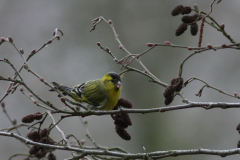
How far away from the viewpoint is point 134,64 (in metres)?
8.11

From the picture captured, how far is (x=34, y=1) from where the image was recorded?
8922 mm

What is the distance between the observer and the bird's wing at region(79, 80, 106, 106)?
304 cm

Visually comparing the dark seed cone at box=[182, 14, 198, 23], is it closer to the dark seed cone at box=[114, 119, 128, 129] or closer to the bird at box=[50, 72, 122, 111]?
the dark seed cone at box=[114, 119, 128, 129]

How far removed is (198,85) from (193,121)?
2.96 feet

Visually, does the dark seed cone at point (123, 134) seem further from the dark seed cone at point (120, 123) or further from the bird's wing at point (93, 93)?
the bird's wing at point (93, 93)

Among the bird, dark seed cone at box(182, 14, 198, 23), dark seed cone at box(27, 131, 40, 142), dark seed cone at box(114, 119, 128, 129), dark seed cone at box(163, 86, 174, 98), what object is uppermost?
the bird

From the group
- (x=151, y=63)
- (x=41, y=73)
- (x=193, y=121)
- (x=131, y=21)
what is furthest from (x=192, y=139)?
(x=41, y=73)

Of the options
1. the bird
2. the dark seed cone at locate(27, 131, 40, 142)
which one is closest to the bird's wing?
the bird

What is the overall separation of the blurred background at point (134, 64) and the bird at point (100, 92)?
4.49m

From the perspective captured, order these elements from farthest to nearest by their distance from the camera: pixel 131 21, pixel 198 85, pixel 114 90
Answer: pixel 131 21 < pixel 198 85 < pixel 114 90

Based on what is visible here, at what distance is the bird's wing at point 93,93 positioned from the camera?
9.98 ft

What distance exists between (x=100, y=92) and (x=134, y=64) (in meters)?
5.02

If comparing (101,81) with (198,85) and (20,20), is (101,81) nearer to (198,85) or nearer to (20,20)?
(198,85)

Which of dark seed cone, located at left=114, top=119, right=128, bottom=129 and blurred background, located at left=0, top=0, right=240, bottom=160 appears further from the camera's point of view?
blurred background, located at left=0, top=0, right=240, bottom=160
